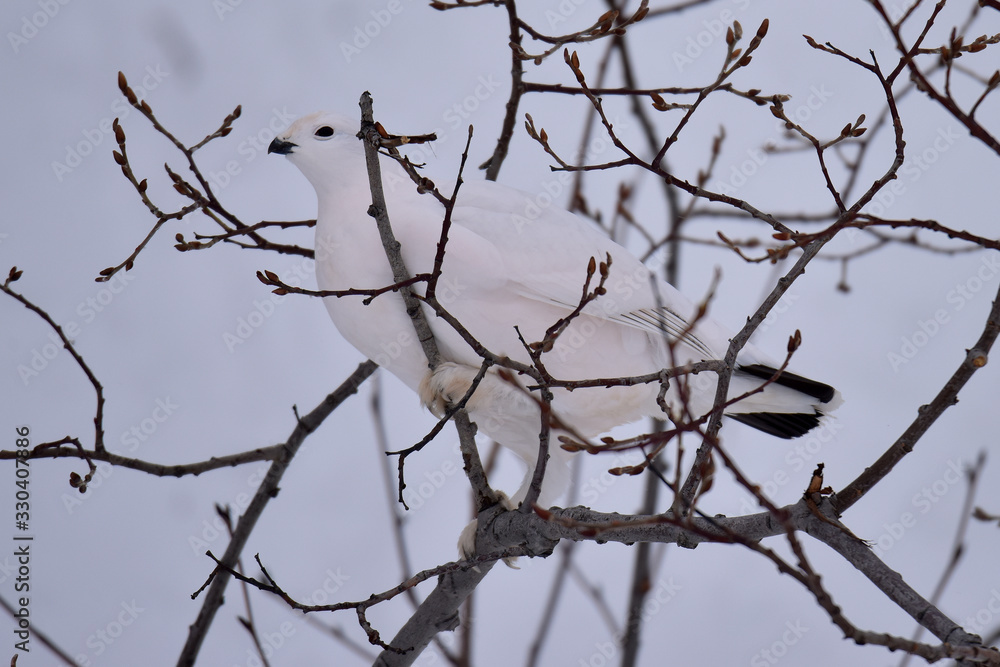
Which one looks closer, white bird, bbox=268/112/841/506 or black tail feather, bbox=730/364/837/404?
white bird, bbox=268/112/841/506

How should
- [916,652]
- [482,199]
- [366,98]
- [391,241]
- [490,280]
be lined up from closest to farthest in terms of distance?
[916,652] < [366,98] < [391,241] < [490,280] < [482,199]

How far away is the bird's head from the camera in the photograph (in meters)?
2.33

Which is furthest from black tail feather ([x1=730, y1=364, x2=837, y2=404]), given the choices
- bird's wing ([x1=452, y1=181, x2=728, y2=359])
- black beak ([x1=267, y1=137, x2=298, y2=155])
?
black beak ([x1=267, y1=137, x2=298, y2=155])

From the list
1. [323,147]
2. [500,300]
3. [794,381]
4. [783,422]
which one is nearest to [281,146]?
[323,147]

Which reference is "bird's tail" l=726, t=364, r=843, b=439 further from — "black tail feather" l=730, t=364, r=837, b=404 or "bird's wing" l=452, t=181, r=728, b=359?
"bird's wing" l=452, t=181, r=728, b=359

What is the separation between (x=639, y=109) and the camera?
2.87 m

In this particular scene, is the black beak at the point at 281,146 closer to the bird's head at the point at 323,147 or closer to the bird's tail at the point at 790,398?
the bird's head at the point at 323,147

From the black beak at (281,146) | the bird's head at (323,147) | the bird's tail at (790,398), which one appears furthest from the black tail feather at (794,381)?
the black beak at (281,146)

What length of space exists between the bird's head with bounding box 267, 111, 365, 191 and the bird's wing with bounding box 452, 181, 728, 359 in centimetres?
31

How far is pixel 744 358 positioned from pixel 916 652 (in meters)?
1.40

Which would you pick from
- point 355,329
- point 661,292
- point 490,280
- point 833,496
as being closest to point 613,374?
point 661,292

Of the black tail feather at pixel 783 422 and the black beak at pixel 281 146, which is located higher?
the black tail feather at pixel 783 422

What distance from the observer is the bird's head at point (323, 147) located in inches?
91.9

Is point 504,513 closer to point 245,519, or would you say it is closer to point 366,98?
point 245,519
